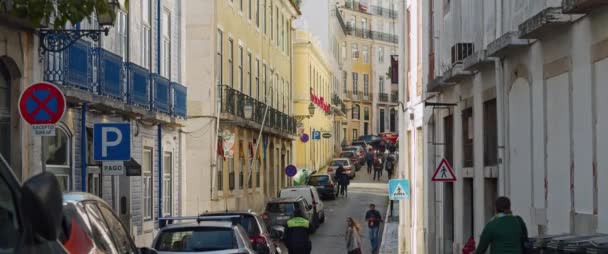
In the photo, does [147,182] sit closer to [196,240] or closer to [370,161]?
[196,240]

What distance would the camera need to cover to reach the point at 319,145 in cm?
7175

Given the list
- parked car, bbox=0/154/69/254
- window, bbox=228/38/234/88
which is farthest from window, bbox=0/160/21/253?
window, bbox=228/38/234/88

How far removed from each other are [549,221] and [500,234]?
11.2ft

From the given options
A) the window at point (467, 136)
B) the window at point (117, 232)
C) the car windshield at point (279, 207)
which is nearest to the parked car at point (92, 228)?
the window at point (117, 232)

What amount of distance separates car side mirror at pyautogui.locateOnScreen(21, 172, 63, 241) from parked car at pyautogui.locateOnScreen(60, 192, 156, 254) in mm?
2716

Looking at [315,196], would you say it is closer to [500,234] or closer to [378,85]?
[500,234]

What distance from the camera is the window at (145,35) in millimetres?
25016

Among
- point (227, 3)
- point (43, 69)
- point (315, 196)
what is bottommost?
point (315, 196)

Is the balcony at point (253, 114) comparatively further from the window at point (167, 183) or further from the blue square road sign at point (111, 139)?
the blue square road sign at point (111, 139)

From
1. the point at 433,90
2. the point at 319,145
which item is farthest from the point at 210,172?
the point at 319,145

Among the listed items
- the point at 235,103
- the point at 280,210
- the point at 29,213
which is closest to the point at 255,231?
the point at 280,210

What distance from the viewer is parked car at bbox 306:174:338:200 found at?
50.5 m

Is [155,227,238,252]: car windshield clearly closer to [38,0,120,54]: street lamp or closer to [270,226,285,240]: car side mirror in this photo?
[38,0,120,54]: street lamp

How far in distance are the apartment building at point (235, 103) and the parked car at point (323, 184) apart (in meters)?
1.57
